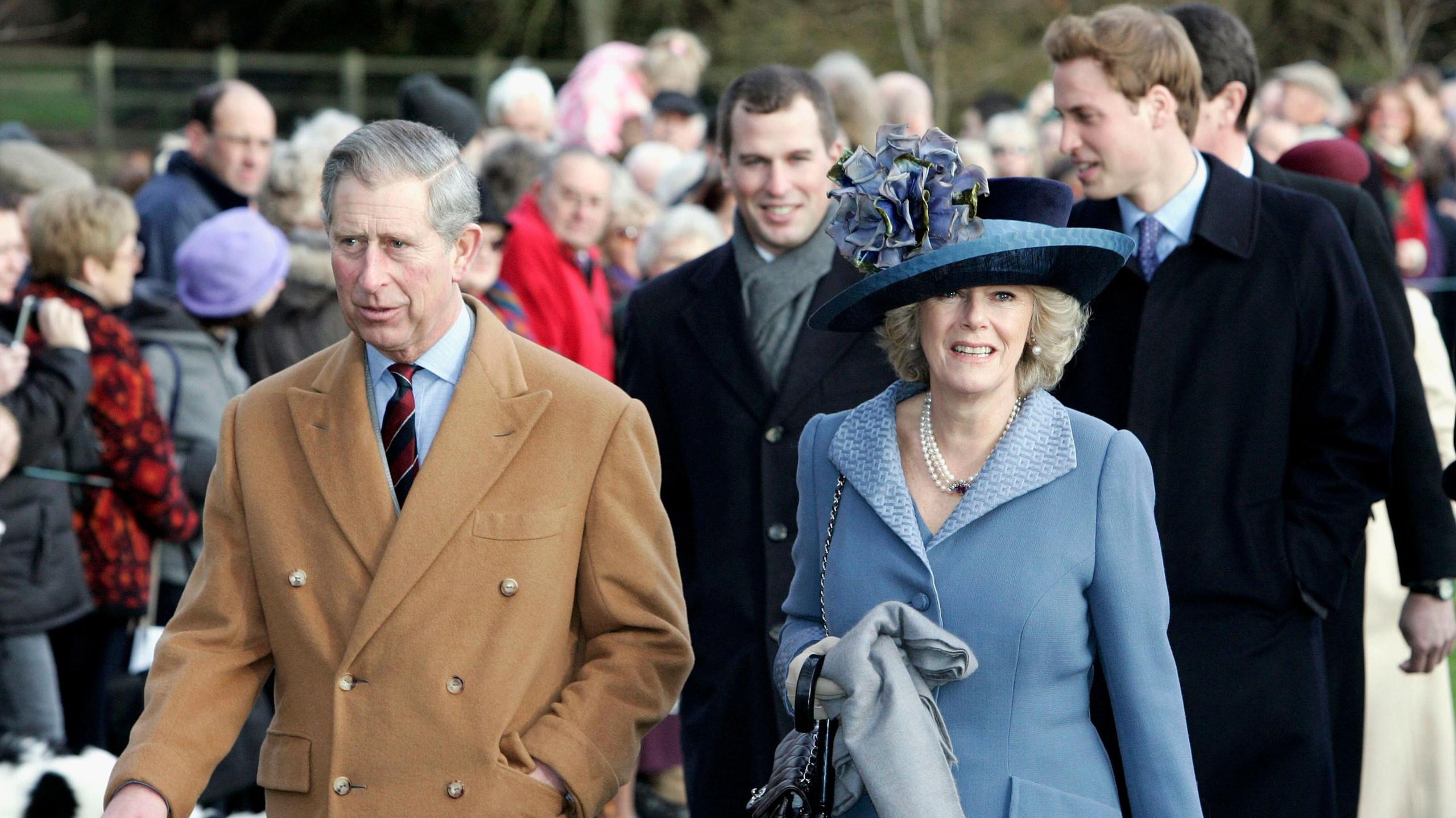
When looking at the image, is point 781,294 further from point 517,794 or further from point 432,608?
point 517,794

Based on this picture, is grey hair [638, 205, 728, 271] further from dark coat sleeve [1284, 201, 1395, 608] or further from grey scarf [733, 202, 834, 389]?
dark coat sleeve [1284, 201, 1395, 608]

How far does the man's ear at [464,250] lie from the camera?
3.56 metres

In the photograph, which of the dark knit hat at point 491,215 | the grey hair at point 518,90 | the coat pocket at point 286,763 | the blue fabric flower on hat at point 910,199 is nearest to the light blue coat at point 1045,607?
the blue fabric flower on hat at point 910,199

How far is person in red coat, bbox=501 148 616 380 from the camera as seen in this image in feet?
24.6

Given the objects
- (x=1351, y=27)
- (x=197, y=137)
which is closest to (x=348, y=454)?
(x=197, y=137)

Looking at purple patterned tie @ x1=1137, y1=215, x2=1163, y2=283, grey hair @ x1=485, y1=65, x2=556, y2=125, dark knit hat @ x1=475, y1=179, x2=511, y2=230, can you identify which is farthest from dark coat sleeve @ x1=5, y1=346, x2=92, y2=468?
grey hair @ x1=485, y1=65, x2=556, y2=125

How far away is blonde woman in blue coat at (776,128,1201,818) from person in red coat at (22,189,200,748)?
3.27 meters

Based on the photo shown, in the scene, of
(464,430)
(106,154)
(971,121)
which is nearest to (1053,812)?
(464,430)

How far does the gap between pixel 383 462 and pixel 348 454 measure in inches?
2.7

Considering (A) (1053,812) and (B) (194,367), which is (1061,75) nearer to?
(A) (1053,812)

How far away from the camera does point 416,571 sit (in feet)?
11.0

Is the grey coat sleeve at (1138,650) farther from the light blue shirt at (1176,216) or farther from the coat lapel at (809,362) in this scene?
the coat lapel at (809,362)

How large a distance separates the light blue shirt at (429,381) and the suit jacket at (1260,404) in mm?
1781

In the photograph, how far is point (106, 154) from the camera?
20.8 meters
